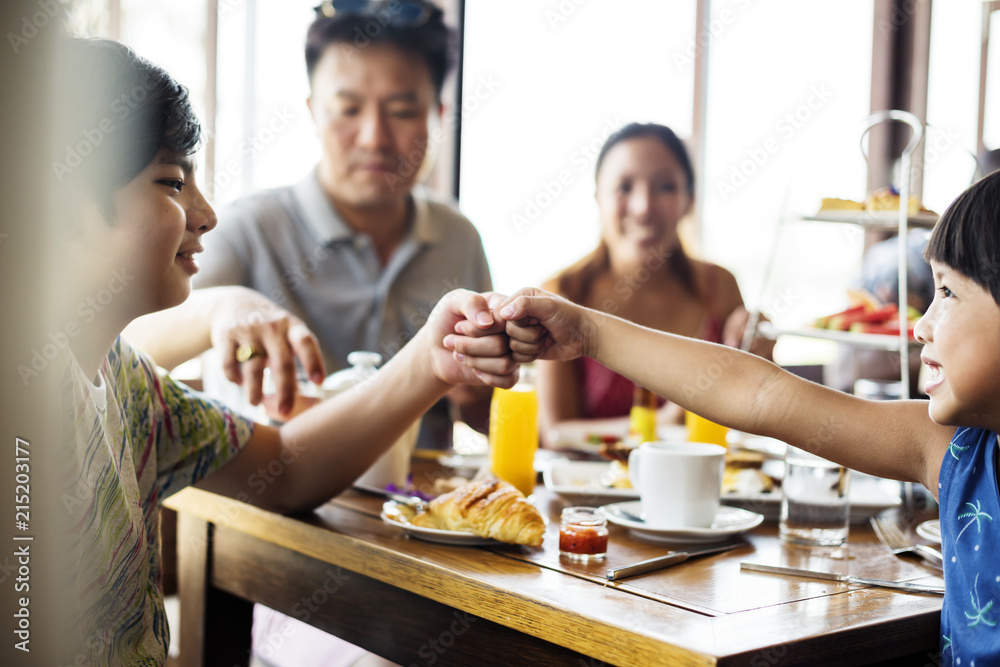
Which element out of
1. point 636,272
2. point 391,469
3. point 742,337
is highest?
point 636,272

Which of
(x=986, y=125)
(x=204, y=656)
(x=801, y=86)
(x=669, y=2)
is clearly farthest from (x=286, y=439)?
(x=986, y=125)

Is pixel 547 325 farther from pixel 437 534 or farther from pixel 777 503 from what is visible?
pixel 777 503

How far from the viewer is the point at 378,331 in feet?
7.22

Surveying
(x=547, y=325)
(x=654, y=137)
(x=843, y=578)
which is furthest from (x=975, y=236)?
(x=654, y=137)

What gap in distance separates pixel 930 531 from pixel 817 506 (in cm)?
15

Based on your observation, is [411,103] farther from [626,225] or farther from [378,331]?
[626,225]

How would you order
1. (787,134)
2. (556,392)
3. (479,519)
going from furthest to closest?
(787,134) → (556,392) → (479,519)

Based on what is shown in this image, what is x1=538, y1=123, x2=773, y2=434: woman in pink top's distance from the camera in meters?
2.58

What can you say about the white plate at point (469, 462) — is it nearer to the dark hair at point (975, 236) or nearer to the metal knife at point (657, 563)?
the metal knife at point (657, 563)

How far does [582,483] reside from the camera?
1.44 metres

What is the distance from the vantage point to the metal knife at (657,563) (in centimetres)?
96

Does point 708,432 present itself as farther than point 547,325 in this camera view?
Yes

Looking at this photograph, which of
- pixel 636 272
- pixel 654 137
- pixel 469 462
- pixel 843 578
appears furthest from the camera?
pixel 636 272

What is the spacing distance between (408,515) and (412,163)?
122 centimetres
